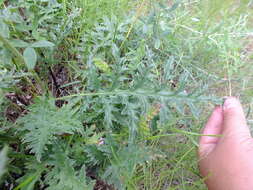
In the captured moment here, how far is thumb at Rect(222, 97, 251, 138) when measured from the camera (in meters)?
1.28

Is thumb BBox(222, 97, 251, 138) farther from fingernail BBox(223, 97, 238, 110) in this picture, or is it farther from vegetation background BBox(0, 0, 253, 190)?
vegetation background BBox(0, 0, 253, 190)

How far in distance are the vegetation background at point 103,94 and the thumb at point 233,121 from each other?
166mm

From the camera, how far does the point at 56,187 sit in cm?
114

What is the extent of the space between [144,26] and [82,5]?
1.71 feet

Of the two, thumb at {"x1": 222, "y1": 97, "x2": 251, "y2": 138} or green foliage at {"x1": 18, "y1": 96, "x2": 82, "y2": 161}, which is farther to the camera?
thumb at {"x1": 222, "y1": 97, "x2": 251, "y2": 138}

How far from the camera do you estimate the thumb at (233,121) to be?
50.5 inches

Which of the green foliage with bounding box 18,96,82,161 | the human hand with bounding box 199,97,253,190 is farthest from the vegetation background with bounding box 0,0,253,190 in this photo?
the human hand with bounding box 199,97,253,190

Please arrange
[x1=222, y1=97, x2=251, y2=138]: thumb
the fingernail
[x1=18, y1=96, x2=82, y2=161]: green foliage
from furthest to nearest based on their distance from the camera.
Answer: the fingernail, [x1=222, y1=97, x2=251, y2=138]: thumb, [x1=18, y1=96, x2=82, y2=161]: green foliage

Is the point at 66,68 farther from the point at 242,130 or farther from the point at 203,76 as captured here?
the point at 242,130

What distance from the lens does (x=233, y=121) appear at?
1331mm

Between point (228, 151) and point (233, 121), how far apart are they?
0.18m

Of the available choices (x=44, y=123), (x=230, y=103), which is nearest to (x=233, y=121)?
(x=230, y=103)

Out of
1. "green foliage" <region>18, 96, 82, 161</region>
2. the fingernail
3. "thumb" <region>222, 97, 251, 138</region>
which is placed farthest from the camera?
the fingernail

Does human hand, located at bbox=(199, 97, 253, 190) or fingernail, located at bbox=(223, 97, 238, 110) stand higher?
fingernail, located at bbox=(223, 97, 238, 110)
